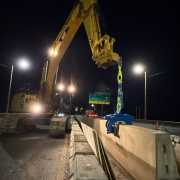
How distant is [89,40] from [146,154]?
1307cm

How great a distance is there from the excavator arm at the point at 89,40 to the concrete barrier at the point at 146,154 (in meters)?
6.80

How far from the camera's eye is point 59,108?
2356 centimetres

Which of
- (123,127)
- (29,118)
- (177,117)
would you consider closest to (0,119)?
(29,118)

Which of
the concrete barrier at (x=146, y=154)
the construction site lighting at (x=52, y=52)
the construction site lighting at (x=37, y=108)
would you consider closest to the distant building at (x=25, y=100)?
the construction site lighting at (x=37, y=108)

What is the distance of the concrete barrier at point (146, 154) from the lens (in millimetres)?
5230

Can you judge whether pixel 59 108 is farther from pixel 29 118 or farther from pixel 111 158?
pixel 111 158

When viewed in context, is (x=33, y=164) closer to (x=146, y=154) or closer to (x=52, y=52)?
(x=146, y=154)

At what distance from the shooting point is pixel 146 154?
601cm

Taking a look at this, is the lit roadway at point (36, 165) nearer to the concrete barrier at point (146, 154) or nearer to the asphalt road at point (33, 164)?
the asphalt road at point (33, 164)

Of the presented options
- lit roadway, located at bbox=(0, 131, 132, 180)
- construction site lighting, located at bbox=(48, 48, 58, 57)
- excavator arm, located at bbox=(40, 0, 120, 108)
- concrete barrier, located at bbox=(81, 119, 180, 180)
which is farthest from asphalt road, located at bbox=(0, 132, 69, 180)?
construction site lighting, located at bbox=(48, 48, 58, 57)

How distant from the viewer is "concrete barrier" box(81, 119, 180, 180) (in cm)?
523

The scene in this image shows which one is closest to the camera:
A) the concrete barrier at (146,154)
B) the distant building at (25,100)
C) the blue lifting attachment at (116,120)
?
the concrete barrier at (146,154)

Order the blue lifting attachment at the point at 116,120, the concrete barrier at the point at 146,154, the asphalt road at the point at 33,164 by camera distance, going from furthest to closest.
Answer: the blue lifting attachment at the point at 116,120 → the asphalt road at the point at 33,164 → the concrete barrier at the point at 146,154

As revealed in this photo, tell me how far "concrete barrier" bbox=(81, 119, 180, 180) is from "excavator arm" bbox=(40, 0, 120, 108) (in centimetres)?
680
